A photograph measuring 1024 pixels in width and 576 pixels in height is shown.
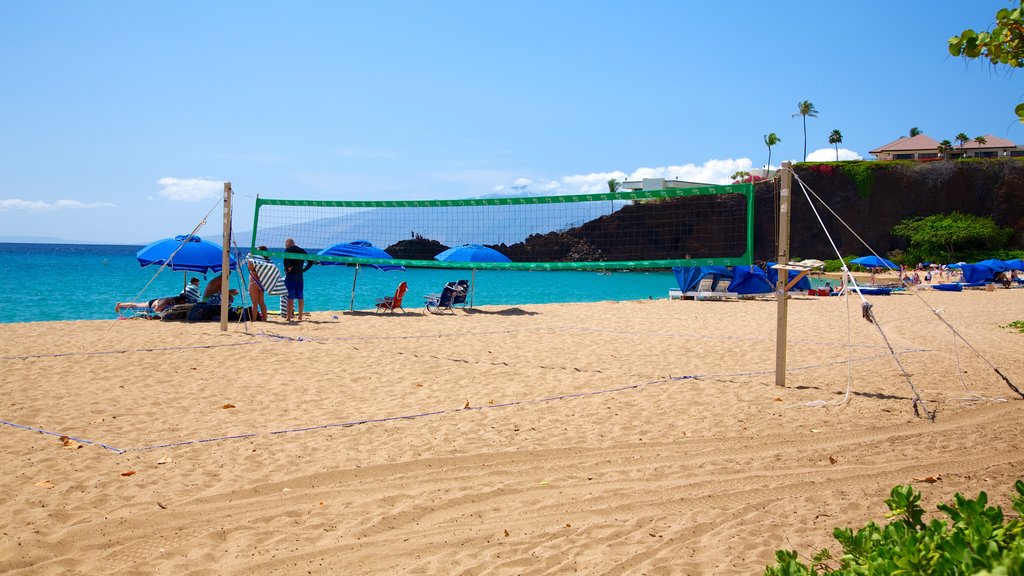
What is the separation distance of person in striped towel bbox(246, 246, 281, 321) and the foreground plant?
38.8 ft

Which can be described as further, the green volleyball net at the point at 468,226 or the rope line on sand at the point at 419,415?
the green volleyball net at the point at 468,226

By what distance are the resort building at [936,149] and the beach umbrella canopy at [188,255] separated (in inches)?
2354

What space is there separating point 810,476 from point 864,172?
54955 mm

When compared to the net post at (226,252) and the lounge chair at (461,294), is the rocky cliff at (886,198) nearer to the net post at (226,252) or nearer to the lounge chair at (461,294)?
the lounge chair at (461,294)

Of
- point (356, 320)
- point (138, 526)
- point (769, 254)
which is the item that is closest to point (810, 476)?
point (138, 526)

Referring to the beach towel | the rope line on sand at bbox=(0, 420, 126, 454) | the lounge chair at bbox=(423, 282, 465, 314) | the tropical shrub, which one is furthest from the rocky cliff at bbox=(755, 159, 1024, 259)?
the rope line on sand at bbox=(0, 420, 126, 454)

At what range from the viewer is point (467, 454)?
15.3 ft

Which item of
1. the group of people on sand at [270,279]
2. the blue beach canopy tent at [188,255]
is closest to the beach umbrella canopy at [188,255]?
the blue beach canopy tent at [188,255]

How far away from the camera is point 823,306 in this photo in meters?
17.9

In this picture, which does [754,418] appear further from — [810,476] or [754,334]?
[754,334]

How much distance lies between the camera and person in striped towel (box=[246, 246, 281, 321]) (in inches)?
494

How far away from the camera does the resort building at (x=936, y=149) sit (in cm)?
5922

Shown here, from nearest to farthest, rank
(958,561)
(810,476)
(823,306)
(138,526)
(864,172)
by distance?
(958,561) < (138,526) < (810,476) < (823,306) < (864,172)

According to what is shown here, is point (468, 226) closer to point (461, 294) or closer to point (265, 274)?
point (461, 294)
